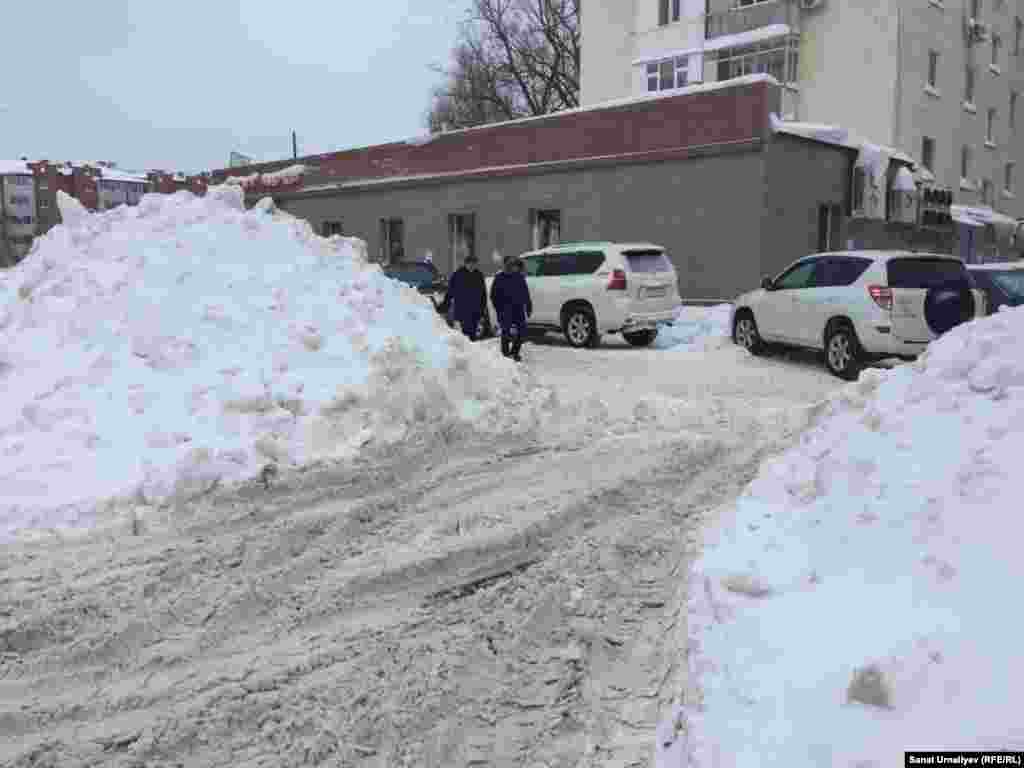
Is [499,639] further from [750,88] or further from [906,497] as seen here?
[750,88]

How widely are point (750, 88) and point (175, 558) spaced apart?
1664cm

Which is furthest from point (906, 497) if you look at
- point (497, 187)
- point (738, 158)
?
point (497, 187)

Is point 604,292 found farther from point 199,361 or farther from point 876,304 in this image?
point 199,361

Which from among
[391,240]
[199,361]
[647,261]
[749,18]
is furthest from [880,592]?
[749,18]

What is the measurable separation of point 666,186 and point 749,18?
45.0ft

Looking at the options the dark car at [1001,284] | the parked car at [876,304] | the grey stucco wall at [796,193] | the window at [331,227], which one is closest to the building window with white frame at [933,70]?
the grey stucco wall at [796,193]

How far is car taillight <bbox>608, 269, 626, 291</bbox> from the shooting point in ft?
47.3

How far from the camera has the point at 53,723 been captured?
3291 mm

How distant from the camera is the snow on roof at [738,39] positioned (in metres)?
27.8

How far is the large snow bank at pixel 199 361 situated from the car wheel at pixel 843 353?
610cm

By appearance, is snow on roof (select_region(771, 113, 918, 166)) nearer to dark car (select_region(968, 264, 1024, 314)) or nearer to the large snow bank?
dark car (select_region(968, 264, 1024, 314))

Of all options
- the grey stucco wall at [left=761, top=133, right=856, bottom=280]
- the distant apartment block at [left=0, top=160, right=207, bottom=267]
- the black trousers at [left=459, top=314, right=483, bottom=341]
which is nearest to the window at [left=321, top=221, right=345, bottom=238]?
the distant apartment block at [left=0, top=160, right=207, bottom=267]

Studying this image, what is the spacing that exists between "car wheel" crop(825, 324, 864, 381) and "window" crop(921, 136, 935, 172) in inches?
830

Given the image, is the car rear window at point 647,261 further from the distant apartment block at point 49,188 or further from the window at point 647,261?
the distant apartment block at point 49,188
